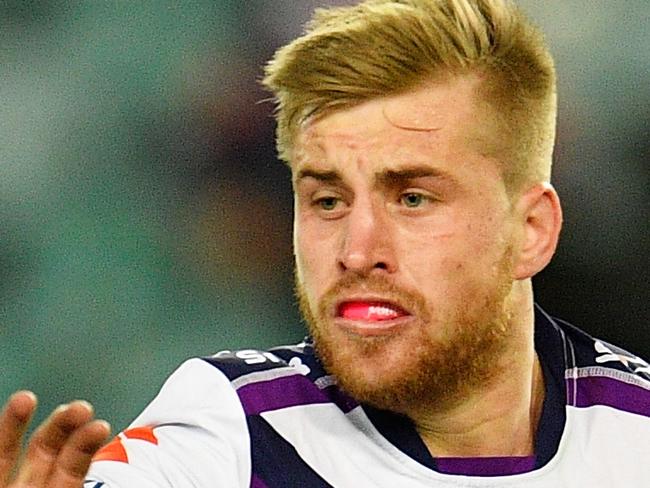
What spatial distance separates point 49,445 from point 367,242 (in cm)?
46

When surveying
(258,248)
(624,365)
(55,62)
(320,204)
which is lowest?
(624,365)

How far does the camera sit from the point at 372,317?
1253mm

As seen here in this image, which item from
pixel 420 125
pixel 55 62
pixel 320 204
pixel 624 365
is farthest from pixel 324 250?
pixel 55 62

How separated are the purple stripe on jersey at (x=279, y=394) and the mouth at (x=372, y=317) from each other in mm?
109

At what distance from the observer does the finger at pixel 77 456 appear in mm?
864

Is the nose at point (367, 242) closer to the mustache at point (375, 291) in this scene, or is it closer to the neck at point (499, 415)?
the mustache at point (375, 291)

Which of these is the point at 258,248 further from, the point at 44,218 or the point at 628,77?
the point at 628,77

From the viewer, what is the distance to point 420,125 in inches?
→ 50.3

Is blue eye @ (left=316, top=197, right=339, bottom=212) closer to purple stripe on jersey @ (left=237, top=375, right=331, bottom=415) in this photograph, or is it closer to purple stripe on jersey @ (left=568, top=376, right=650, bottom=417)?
purple stripe on jersey @ (left=237, top=375, right=331, bottom=415)

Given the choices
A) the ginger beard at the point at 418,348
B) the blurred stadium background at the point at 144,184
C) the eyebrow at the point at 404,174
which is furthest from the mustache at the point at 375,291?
the blurred stadium background at the point at 144,184

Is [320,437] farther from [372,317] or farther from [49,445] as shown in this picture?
[49,445]

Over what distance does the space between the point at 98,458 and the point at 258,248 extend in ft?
1.77

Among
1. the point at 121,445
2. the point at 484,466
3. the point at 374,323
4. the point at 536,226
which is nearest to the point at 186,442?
the point at 121,445

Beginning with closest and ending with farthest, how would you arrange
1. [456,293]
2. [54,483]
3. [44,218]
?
[54,483] < [456,293] < [44,218]
